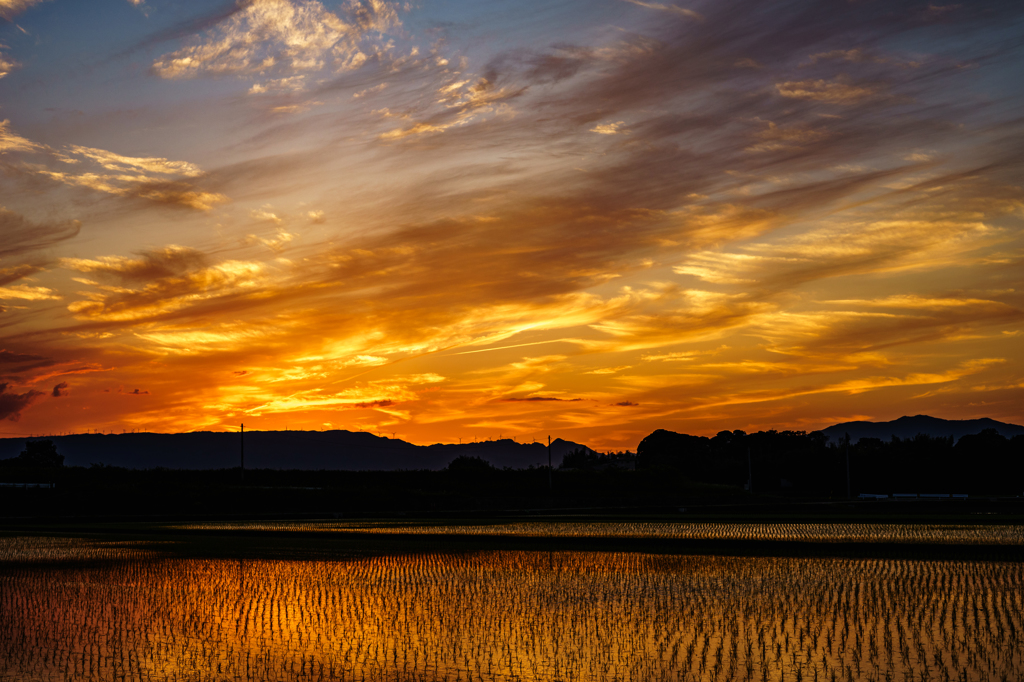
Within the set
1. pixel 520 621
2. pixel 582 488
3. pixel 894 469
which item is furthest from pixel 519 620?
pixel 894 469

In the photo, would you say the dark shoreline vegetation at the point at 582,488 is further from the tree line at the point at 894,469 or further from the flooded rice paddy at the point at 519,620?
the flooded rice paddy at the point at 519,620

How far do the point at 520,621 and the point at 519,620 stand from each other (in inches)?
5.0

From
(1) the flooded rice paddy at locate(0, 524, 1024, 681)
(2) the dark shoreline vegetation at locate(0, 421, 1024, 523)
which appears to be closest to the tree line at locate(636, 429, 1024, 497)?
(2) the dark shoreline vegetation at locate(0, 421, 1024, 523)

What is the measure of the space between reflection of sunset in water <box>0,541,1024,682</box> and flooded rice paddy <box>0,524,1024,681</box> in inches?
2.4

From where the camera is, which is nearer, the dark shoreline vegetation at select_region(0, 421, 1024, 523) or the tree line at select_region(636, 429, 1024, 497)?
the dark shoreline vegetation at select_region(0, 421, 1024, 523)

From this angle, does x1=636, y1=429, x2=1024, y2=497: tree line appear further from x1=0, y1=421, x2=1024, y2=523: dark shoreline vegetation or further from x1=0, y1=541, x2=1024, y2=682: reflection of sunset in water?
x1=0, y1=541, x2=1024, y2=682: reflection of sunset in water

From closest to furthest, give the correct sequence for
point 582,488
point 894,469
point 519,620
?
point 519,620 < point 582,488 < point 894,469

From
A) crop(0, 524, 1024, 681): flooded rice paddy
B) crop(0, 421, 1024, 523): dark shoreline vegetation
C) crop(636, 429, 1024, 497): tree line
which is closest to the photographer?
Answer: crop(0, 524, 1024, 681): flooded rice paddy

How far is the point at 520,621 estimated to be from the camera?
1884cm

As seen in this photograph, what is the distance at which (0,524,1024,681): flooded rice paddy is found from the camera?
1461 cm

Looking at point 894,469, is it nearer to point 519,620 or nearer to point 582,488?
point 582,488

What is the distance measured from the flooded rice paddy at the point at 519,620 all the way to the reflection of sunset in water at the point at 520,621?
61 millimetres

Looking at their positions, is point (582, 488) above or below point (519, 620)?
below

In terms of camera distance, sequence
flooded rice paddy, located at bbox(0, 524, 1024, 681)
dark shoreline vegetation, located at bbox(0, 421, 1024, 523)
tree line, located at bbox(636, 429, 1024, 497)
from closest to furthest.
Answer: flooded rice paddy, located at bbox(0, 524, 1024, 681)
dark shoreline vegetation, located at bbox(0, 421, 1024, 523)
tree line, located at bbox(636, 429, 1024, 497)
